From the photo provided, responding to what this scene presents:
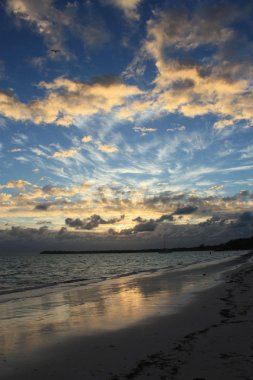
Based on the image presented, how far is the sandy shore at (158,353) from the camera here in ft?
22.6

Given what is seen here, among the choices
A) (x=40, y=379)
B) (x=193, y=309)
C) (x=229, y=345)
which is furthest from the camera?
(x=193, y=309)

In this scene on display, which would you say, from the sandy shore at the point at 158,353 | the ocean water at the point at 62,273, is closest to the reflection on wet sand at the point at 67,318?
the sandy shore at the point at 158,353

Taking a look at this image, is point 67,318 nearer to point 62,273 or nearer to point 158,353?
point 158,353

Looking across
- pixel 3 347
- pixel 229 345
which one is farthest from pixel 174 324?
pixel 3 347

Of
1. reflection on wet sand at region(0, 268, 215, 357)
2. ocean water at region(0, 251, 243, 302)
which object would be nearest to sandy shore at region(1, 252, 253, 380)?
reflection on wet sand at region(0, 268, 215, 357)

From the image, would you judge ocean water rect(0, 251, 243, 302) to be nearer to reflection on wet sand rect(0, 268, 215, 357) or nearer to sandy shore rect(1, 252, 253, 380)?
reflection on wet sand rect(0, 268, 215, 357)

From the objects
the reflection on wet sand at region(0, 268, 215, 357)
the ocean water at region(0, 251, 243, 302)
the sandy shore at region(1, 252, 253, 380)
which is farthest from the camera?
the ocean water at region(0, 251, 243, 302)

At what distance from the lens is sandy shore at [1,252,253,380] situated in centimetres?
690

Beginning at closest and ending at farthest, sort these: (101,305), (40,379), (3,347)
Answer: (40,379) < (3,347) < (101,305)

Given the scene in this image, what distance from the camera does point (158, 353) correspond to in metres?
8.21

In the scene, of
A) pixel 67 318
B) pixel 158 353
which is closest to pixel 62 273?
pixel 67 318

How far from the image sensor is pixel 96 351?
28.7 feet

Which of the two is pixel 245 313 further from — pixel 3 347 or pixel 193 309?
pixel 3 347

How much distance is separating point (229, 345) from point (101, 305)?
32.5 ft
